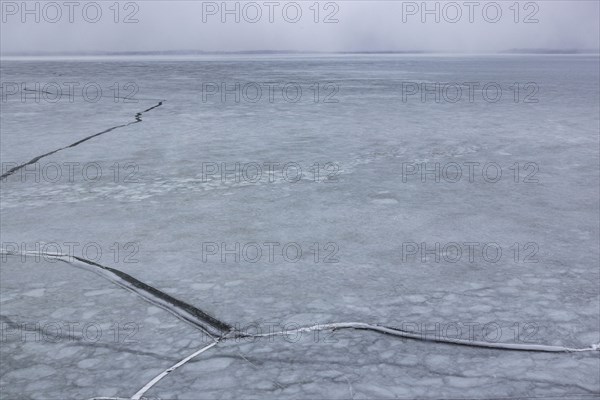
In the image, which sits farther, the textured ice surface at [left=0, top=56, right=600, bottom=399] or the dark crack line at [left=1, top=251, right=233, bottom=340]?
the dark crack line at [left=1, top=251, right=233, bottom=340]

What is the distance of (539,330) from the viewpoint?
5.35ft

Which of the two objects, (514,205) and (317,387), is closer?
(317,387)

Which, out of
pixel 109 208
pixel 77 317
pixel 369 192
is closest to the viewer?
pixel 77 317

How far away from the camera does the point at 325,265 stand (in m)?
2.16

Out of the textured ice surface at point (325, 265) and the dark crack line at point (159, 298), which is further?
the dark crack line at point (159, 298)

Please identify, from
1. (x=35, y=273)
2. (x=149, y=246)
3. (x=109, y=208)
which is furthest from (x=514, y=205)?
(x=35, y=273)

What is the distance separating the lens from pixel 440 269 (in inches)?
82.9

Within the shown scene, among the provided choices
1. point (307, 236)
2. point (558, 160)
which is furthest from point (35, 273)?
point (558, 160)

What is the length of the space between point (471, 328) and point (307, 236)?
0.99 meters

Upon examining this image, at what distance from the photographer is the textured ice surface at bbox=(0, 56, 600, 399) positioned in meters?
1.41

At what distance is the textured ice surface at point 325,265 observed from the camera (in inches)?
55.4

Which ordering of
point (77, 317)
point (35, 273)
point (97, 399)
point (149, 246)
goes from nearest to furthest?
point (97, 399) → point (77, 317) → point (35, 273) → point (149, 246)

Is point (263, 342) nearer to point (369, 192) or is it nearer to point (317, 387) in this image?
point (317, 387)

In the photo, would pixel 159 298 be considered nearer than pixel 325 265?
Yes
